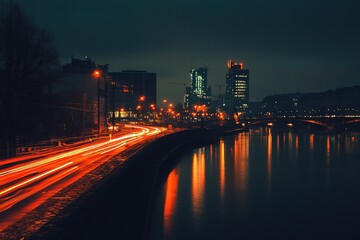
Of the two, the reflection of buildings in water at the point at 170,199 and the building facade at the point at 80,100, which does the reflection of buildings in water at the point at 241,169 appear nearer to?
the reflection of buildings in water at the point at 170,199

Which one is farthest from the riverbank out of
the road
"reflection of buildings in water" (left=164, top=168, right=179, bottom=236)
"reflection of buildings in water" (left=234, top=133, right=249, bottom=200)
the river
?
"reflection of buildings in water" (left=234, top=133, right=249, bottom=200)

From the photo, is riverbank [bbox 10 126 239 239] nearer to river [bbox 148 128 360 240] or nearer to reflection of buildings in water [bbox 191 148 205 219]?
river [bbox 148 128 360 240]

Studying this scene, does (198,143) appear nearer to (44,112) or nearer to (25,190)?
(44,112)

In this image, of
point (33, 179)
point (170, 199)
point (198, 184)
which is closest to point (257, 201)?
point (170, 199)

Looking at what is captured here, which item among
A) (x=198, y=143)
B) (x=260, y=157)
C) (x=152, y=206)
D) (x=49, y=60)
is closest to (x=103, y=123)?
(x=198, y=143)

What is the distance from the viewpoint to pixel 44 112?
4784cm

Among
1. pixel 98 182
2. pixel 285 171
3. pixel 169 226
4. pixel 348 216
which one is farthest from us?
pixel 285 171

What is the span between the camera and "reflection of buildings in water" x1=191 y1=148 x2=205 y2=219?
2971cm

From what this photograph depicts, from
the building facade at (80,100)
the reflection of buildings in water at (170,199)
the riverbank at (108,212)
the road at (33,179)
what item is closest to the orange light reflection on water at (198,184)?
the reflection of buildings in water at (170,199)

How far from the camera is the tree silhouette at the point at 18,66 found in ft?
127

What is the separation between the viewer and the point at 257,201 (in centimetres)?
3269

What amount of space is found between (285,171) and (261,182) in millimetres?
10352

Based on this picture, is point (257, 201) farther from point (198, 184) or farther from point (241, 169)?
point (241, 169)

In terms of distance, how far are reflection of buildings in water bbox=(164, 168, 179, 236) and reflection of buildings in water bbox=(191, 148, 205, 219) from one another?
5.09 ft
